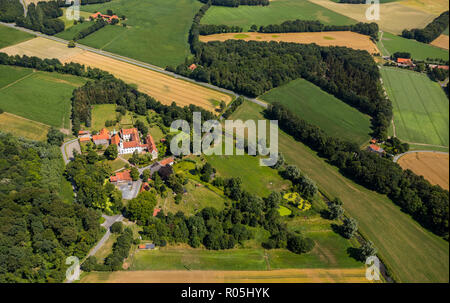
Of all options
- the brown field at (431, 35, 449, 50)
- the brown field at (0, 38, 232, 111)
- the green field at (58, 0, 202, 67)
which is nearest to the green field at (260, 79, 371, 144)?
the brown field at (0, 38, 232, 111)

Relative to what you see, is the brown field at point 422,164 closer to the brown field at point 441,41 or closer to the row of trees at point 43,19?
the brown field at point 441,41

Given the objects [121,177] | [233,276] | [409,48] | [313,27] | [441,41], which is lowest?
[233,276]

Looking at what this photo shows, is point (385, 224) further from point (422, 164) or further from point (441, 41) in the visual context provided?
point (441, 41)

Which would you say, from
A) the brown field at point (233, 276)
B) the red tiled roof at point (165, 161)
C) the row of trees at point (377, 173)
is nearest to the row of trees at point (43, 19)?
the red tiled roof at point (165, 161)

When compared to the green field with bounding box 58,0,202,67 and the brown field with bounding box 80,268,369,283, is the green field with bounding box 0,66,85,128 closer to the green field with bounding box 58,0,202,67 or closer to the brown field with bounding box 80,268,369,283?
the green field with bounding box 58,0,202,67

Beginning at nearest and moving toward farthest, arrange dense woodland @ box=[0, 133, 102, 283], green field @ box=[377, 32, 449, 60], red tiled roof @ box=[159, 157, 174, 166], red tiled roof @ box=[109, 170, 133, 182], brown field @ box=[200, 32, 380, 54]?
1. dense woodland @ box=[0, 133, 102, 283]
2. red tiled roof @ box=[109, 170, 133, 182]
3. red tiled roof @ box=[159, 157, 174, 166]
4. green field @ box=[377, 32, 449, 60]
5. brown field @ box=[200, 32, 380, 54]

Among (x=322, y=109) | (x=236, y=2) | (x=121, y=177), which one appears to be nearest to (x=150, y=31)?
(x=236, y=2)

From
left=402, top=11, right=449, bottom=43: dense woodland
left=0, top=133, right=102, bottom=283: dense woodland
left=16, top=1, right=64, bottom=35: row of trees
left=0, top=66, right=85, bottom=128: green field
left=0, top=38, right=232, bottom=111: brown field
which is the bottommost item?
left=0, top=133, right=102, bottom=283: dense woodland
